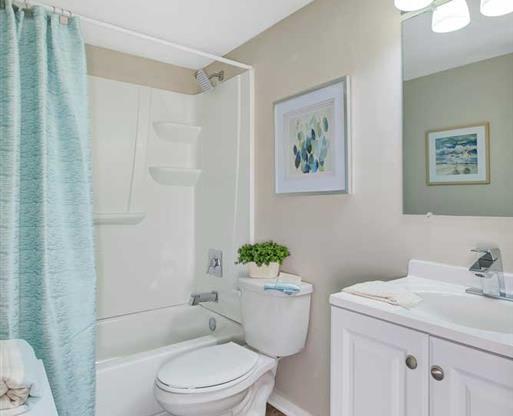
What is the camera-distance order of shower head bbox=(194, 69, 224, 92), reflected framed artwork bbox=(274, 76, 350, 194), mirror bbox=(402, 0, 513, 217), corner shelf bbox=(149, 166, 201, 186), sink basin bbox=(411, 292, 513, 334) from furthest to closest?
corner shelf bbox=(149, 166, 201, 186)
shower head bbox=(194, 69, 224, 92)
reflected framed artwork bbox=(274, 76, 350, 194)
mirror bbox=(402, 0, 513, 217)
sink basin bbox=(411, 292, 513, 334)

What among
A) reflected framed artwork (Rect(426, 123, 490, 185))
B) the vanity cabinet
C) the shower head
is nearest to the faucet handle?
reflected framed artwork (Rect(426, 123, 490, 185))

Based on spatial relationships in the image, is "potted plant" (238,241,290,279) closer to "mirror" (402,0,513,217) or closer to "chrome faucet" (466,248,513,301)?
"mirror" (402,0,513,217)

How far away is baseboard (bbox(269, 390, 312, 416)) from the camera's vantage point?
197cm

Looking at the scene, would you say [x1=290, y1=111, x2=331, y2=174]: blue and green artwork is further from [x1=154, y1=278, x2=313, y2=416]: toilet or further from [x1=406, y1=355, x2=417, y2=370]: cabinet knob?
[x1=406, y1=355, x2=417, y2=370]: cabinet knob

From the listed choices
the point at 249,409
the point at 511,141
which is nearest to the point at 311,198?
the point at 511,141

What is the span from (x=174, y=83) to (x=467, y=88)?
6.97 ft

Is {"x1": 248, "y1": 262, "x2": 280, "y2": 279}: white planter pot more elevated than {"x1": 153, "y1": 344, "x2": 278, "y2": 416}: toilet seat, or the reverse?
{"x1": 248, "y1": 262, "x2": 280, "y2": 279}: white planter pot

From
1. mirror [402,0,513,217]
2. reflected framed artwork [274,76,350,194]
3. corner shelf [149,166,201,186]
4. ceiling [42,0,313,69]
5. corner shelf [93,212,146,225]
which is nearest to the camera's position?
mirror [402,0,513,217]

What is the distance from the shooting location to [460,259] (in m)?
1.33

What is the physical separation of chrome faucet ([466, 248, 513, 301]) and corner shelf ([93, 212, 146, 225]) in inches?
84.8

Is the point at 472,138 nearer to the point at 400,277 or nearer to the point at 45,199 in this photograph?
the point at 400,277

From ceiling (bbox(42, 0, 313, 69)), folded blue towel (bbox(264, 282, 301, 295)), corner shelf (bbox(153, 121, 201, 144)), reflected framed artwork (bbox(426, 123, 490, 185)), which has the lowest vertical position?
folded blue towel (bbox(264, 282, 301, 295))

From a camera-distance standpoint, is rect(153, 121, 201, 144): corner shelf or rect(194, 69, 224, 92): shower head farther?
rect(153, 121, 201, 144): corner shelf

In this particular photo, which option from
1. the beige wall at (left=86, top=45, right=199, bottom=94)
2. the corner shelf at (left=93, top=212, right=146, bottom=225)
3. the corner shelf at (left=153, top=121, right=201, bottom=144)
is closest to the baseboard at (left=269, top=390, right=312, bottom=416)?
the corner shelf at (left=93, top=212, right=146, bottom=225)
